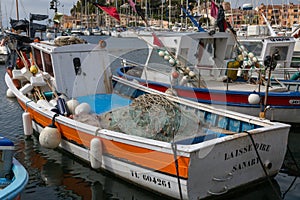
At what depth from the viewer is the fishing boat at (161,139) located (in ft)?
19.8

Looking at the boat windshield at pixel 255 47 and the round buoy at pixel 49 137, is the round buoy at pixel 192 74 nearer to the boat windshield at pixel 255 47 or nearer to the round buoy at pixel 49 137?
the boat windshield at pixel 255 47

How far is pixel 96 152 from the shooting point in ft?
23.8

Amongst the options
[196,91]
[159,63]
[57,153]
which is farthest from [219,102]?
[57,153]

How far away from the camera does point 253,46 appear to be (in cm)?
1530

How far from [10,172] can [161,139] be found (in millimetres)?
2702

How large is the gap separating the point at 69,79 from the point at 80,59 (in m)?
0.65

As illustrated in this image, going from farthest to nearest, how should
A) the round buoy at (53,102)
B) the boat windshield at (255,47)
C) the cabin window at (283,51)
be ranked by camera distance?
the boat windshield at (255,47), the cabin window at (283,51), the round buoy at (53,102)

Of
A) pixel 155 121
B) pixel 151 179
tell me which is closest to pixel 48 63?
pixel 155 121

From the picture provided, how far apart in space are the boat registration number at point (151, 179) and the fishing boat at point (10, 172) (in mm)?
1990

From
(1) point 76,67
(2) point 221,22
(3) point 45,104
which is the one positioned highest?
(2) point 221,22

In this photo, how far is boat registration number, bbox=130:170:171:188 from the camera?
6.33m

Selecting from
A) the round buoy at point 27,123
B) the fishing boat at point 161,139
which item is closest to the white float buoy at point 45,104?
the fishing boat at point 161,139

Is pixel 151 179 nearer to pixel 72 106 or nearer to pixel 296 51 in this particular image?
pixel 72 106

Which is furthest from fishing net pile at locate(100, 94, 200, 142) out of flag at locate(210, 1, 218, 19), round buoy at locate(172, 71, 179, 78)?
flag at locate(210, 1, 218, 19)
